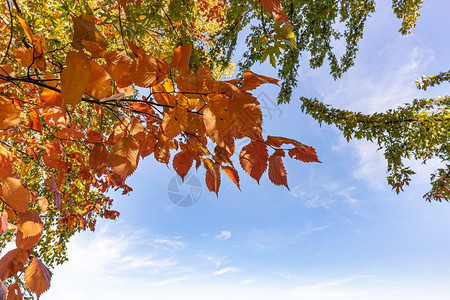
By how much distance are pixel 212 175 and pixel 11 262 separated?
1082 millimetres

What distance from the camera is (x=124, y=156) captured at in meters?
0.73

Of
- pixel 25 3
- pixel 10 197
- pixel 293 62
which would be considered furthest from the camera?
pixel 293 62

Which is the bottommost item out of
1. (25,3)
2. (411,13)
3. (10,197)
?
(10,197)

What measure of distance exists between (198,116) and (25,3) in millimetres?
2959

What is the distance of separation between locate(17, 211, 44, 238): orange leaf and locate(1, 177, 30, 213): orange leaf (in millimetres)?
116

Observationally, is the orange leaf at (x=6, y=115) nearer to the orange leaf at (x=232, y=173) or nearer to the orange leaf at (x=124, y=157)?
the orange leaf at (x=124, y=157)

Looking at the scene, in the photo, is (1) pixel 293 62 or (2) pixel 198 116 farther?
(1) pixel 293 62

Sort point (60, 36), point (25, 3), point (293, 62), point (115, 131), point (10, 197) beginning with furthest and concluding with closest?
point (293, 62)
point (60, 36)
point (25, 3)
point (115, 131)
point (10, 197)

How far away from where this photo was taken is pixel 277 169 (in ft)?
2.69

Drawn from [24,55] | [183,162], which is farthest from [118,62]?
[183,162]

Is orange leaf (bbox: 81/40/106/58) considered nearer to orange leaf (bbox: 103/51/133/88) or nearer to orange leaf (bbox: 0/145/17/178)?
orange leaf (bbox: 103/51/133/88)

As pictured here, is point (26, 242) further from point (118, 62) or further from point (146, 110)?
point (118, 62)

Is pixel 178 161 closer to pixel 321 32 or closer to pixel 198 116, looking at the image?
pixel 198 116

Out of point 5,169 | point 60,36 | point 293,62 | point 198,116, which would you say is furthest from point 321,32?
point 5,169
